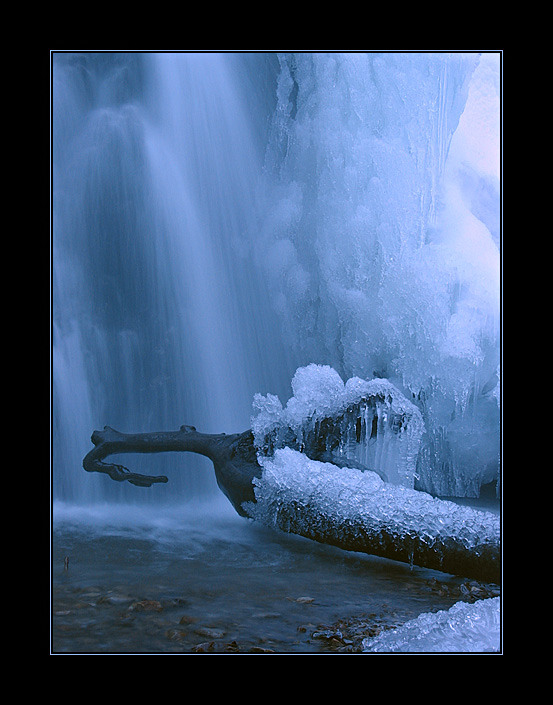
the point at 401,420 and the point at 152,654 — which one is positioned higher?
the point at 401,420

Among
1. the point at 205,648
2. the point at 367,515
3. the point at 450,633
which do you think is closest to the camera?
the point at 205,648

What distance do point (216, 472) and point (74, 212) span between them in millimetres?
1577

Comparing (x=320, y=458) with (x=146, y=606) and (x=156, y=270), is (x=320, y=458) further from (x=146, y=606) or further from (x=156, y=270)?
(x=156, y=270)

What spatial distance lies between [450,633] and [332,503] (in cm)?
81

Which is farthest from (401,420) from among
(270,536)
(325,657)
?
(325,657)

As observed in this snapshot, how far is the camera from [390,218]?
3.37 meters

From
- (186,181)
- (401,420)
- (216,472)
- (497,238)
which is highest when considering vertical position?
(186,181)

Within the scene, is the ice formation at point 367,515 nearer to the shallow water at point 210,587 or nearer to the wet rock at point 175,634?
the shallow water at point 210,587

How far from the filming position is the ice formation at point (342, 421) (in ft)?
10.8

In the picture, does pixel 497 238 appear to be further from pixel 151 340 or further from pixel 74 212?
pixel 74 212

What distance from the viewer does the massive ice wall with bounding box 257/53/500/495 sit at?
3.24 m

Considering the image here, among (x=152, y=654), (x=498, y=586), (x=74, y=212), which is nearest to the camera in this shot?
(x=152, y=654)

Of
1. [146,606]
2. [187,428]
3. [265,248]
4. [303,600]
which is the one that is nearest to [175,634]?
[146,606]

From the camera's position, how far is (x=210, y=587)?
3.02m
